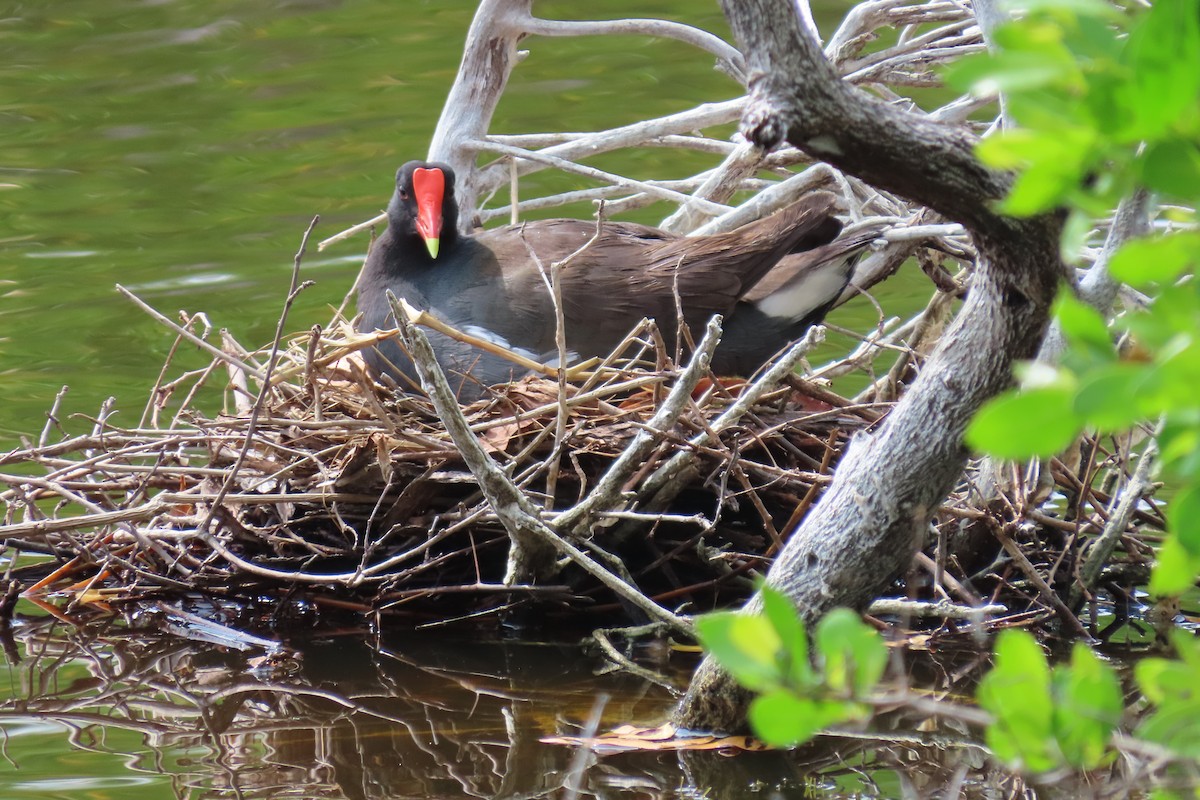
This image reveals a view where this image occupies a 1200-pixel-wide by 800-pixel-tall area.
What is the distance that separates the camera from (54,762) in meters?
3.08

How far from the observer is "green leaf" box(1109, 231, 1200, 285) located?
1.03 meters

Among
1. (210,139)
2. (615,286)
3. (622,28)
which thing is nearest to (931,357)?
(615,286)

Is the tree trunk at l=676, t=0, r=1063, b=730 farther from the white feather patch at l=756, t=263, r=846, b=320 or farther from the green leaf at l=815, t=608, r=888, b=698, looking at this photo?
the white feather patch at l=756, t=263, r=846, b=320

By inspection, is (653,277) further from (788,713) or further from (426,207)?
(788,713)

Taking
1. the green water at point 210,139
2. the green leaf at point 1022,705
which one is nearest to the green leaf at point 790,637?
the green leaf at point 1022,705

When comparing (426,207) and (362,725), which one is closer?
(362,725)

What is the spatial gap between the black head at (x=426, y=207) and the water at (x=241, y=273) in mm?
1199

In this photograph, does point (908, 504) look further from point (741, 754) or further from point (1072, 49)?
point (1072, 49)

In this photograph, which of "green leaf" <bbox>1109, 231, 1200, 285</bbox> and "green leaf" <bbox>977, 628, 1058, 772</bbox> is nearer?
"green leaf" <bbox>1109, 231, 1200, 285</bbox>

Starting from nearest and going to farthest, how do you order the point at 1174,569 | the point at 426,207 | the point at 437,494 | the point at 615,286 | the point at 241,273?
the point at 1174,569 < the point at 437,494 < the point at 615,286 < the point at 426,207 < the point at 241,273

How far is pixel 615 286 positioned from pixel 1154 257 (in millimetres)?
2947

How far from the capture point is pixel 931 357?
2557mm

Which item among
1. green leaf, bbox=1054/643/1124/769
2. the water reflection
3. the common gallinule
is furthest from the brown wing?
green leaf, bbox=1054/643/1124/769

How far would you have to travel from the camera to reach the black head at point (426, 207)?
420 cm
